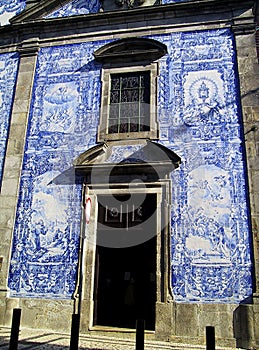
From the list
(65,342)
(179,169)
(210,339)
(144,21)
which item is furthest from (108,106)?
(210,339)

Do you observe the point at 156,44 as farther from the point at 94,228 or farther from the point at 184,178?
the point at 94,228

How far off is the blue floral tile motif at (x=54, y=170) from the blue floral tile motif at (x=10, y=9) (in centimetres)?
144

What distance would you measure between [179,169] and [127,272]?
213 cm

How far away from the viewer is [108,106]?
763 centimetres

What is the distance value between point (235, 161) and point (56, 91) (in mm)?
3867

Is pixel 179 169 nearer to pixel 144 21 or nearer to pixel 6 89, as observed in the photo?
pixel 144 21

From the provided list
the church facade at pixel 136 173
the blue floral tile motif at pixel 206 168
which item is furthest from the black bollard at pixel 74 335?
the blue floral tile motif at pixel 206 168

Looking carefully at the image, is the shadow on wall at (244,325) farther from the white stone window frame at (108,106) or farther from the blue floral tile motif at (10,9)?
the blue floral tile motif at (10,9)

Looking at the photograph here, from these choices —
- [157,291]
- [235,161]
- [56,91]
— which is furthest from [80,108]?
[157,291]

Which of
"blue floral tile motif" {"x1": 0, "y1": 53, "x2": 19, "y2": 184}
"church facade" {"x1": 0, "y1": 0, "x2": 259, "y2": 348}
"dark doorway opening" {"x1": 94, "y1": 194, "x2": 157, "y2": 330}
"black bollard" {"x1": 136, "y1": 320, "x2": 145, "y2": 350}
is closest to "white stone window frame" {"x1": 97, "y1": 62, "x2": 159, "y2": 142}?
"church facade" {"x1": 0, "y1": 0, "x2": 259, "y2": 348}

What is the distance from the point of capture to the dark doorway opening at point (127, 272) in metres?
6.84

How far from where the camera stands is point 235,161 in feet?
22.2

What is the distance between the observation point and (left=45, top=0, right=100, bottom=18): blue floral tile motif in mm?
8531

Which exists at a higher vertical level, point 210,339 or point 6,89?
point 6,89
